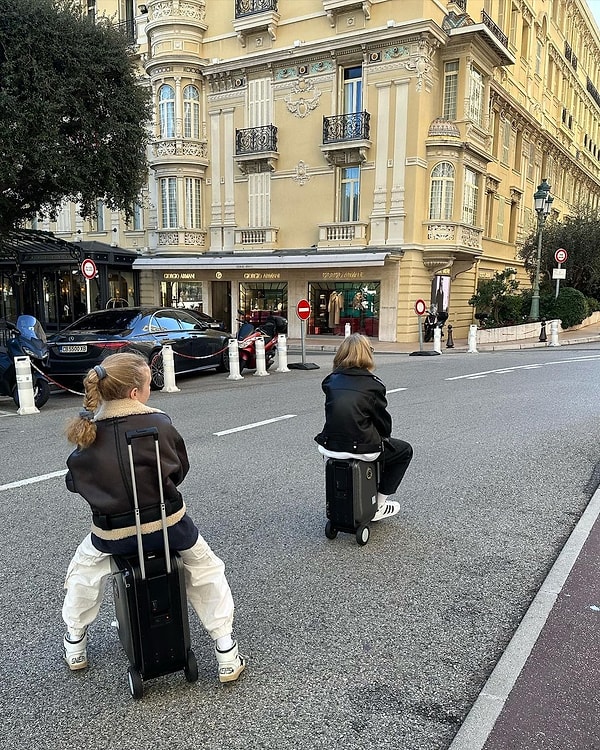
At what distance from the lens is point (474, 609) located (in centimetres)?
340

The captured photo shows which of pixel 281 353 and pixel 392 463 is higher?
pixel 392 463

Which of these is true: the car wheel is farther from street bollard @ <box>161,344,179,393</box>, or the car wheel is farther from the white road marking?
the white road marking

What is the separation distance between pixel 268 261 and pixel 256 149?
201 inches

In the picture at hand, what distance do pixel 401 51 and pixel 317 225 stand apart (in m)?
7.17

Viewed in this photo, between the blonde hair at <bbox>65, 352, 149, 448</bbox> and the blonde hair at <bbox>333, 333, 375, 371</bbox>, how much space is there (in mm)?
1882

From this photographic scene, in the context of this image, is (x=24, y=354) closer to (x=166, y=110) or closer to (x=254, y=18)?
(x=166, y=110)

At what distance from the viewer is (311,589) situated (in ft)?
11.9

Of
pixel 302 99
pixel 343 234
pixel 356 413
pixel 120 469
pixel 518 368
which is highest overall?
pixel 302 99

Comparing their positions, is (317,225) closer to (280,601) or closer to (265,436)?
(265,436)

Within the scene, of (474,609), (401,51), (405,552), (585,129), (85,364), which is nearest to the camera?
(474,609)

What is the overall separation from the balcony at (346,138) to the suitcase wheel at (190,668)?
23.0m

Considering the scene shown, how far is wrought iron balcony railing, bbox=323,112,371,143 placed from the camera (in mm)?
23234

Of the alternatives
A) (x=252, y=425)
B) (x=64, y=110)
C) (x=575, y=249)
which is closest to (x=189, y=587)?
(x=252, y=425)

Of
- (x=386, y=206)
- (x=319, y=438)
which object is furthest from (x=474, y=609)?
(x=386, y=206)
